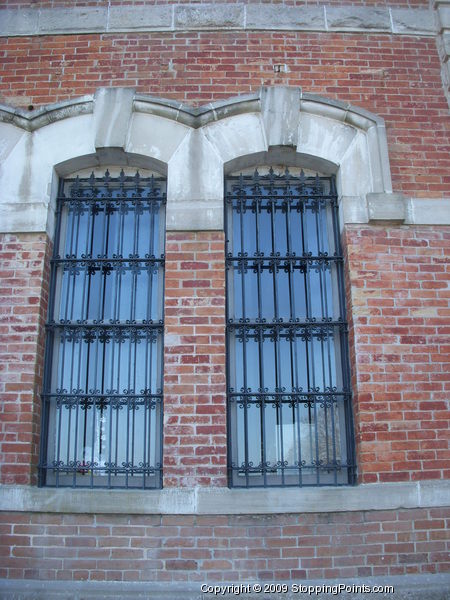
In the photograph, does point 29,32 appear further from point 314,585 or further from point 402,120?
point 314,585

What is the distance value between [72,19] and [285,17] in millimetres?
2089

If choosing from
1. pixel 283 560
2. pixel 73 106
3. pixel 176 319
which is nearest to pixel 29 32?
pixel 73 106

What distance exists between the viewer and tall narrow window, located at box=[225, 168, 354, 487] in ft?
15.5

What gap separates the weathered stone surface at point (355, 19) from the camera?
5707 mm

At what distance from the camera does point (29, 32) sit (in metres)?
5.69

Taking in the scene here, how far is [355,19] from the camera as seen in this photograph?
5730 mm

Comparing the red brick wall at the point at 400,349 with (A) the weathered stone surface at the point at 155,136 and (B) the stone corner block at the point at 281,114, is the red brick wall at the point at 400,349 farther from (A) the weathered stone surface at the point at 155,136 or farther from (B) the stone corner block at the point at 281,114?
(A) the weathered stone surface at the point at 155,136

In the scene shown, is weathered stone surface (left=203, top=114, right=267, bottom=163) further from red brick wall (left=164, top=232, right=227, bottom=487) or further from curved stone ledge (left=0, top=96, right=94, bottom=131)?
curved stone ledge (left=0, top=96, right=94, bottom=131)

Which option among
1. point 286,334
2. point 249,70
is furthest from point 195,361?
point 249,70

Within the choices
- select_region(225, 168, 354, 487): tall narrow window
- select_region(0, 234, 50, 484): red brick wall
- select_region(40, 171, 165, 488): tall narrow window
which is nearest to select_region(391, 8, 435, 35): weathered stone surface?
select_region(225, 168, 354, 487): tall narrow window

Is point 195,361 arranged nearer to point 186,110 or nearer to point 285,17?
point 186,110

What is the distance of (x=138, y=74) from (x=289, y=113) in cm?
150

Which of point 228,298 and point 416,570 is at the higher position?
point 228,298

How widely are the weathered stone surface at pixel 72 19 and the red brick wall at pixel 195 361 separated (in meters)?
2.41
